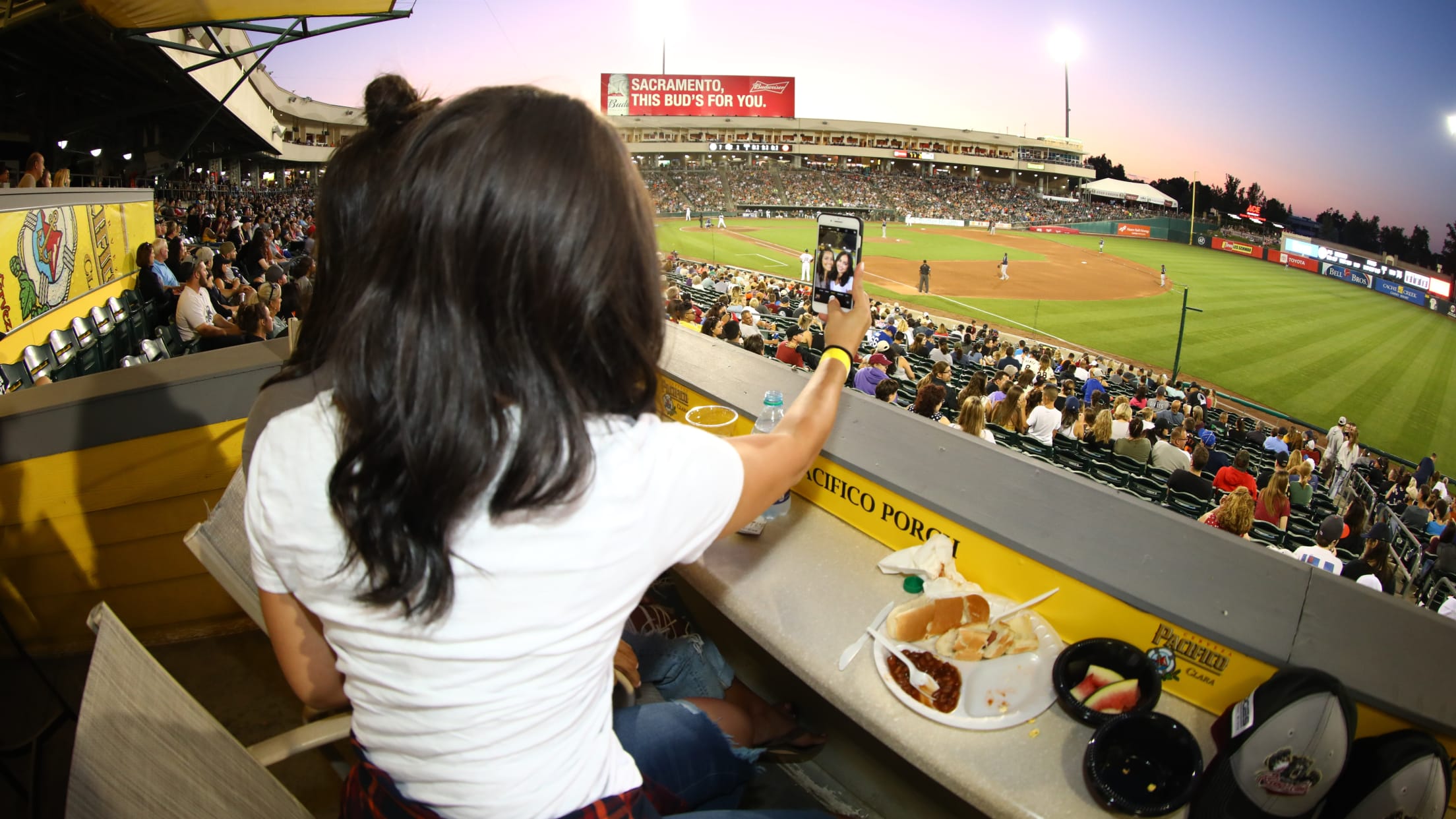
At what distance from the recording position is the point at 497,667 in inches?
30.9

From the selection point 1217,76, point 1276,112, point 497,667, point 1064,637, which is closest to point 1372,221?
point 1276,112

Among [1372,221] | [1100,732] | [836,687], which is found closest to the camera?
[1100,732]

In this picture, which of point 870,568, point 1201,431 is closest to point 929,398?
point 870,568

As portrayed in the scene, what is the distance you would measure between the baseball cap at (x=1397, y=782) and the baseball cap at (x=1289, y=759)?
0.10ft

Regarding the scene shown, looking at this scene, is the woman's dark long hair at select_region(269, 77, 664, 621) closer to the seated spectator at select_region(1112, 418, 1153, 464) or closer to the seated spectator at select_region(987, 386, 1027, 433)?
the seated spectator at select_region(987, 386, 1027, 433)

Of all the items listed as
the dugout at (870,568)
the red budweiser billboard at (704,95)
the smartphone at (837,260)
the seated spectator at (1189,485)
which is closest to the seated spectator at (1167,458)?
the seated spectator at (1189,485)

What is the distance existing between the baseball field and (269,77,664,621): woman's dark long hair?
18.4 m

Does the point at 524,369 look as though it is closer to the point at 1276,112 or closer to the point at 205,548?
the point at 205,548

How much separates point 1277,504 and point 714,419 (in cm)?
559

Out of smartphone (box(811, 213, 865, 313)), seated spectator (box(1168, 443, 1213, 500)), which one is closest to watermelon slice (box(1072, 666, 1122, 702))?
smartphone (box(811, 213, 865, 313))

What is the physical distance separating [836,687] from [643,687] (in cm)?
75

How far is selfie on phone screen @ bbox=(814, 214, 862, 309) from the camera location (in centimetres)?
168

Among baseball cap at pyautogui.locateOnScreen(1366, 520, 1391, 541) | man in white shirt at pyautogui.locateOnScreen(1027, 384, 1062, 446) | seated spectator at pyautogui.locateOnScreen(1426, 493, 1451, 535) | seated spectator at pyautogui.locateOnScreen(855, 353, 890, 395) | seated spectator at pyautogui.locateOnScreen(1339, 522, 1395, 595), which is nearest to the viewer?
seated spectator at pyautogui.locateOnScreen(1339, 522, 1395, 595)

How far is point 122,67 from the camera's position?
11.7m
